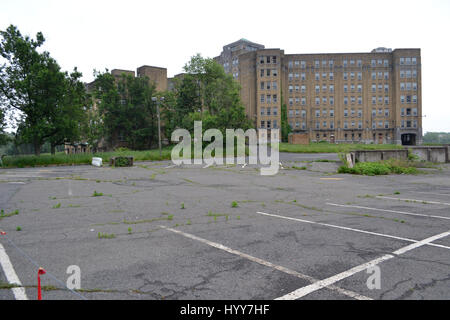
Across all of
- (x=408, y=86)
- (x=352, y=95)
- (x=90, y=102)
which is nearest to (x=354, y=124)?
(x=352, y=95)

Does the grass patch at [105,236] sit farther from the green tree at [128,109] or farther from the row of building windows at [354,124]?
the row of building windows at [354,124]

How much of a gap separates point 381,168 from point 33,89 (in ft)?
118

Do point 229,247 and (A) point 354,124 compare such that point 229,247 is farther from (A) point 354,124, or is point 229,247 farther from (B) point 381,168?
(A) point 354,124

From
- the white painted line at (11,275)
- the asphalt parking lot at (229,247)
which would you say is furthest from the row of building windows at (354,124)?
the white painted line at (11,275)

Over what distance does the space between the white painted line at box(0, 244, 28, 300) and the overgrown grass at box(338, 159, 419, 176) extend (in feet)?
63.9

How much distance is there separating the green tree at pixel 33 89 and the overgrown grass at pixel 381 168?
3124cm

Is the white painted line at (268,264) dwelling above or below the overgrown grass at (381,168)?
below

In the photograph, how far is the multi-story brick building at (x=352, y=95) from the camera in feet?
300

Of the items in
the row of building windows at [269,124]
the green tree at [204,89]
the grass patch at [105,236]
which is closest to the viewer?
the grass patch at [105,236]

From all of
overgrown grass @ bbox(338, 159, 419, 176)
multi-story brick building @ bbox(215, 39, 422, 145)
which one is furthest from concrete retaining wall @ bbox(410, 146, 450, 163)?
multi-story brick building @ bbox(215, 39, 422, 145)

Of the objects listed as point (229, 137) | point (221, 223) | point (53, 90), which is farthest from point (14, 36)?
point (221, 223)

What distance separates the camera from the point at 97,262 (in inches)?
185

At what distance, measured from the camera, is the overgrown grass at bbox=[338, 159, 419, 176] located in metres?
20.1

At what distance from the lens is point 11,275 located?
13.6ft
